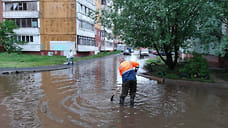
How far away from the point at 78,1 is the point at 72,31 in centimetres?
481

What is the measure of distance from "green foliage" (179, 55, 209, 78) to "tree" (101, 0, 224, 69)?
113cm

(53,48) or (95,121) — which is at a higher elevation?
(53,48)

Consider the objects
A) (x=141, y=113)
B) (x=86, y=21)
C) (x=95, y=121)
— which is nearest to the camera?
(x=95, y=121)

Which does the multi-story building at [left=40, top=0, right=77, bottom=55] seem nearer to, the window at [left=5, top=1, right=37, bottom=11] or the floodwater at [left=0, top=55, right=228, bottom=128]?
the window at [left=5, top=1, right=37, bottom=11]

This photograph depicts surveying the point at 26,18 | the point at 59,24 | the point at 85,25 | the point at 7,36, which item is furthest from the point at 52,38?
the point at 85,25

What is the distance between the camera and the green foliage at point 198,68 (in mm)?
12151

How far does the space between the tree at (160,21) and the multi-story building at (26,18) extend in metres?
20.4

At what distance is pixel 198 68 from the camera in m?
12.4

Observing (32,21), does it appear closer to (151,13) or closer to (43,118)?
(151,13)

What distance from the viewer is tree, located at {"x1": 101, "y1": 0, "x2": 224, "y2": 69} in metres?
11.1

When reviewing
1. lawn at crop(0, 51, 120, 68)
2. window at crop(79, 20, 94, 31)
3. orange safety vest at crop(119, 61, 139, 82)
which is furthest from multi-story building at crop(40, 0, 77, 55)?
orange safety vest at crop(119, 61, 139, 82)

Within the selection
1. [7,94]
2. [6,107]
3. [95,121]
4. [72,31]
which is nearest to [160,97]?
[95,121]

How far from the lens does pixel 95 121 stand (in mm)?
5438

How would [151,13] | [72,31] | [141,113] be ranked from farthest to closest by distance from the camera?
[72,31] < [151,13] < [141,113]
